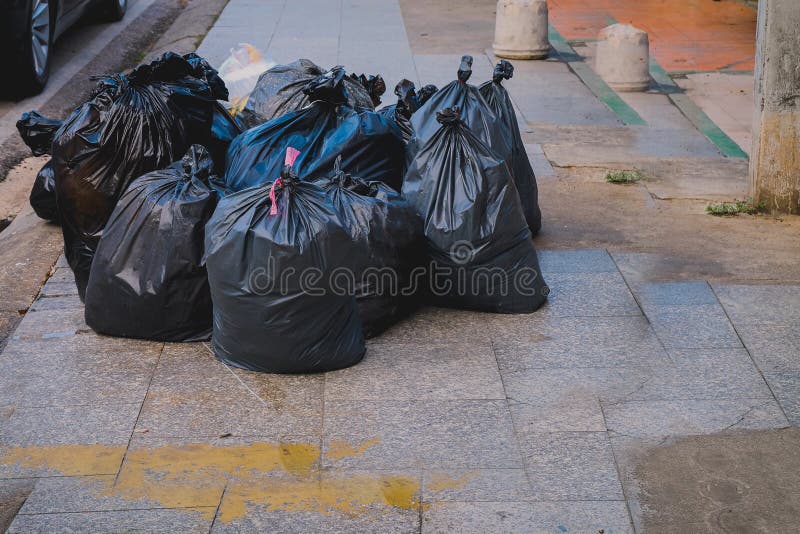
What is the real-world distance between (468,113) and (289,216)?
1466mm

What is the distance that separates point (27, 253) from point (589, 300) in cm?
308

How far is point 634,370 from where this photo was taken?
4.12 metres

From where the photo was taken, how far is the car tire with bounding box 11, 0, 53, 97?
824 centimetres

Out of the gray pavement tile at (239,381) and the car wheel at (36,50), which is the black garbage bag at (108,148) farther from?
the car wheel at (36,50)

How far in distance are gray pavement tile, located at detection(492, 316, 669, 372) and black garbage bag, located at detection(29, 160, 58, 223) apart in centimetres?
277

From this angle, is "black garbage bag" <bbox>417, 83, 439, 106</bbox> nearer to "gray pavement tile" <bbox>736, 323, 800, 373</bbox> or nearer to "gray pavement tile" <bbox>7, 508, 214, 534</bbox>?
"gray pavement tile" <bbox>736, 323, 800, 373</bbox>

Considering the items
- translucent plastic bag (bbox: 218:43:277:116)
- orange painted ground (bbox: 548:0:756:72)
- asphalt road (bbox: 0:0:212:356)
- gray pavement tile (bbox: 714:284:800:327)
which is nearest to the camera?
gray pavement tile (bbox: 714:284:800:327)

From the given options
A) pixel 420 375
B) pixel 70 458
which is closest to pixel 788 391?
pixel 420 375

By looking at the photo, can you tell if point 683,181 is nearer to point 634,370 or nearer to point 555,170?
point 555,170

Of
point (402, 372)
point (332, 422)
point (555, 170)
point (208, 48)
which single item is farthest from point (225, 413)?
point (208, 48)

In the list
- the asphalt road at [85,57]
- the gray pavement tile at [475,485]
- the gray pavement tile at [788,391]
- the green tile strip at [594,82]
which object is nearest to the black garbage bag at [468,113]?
the gray pavement tile at [788,391]

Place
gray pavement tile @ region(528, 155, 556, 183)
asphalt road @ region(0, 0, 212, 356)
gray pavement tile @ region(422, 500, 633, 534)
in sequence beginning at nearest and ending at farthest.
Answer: gray pavement tile @ region(422, 500, 633, 534) → asphalt road @ region(0, 0, 212, 356) → gray pavement tile @ region(528, 155, 556, 183)

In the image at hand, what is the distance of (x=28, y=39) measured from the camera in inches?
323

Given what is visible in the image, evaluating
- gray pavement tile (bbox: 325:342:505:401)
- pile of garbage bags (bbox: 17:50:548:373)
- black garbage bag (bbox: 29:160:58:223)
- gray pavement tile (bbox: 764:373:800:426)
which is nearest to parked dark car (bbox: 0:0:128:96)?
black garbage bag (bbox: 29:160:58:223)
